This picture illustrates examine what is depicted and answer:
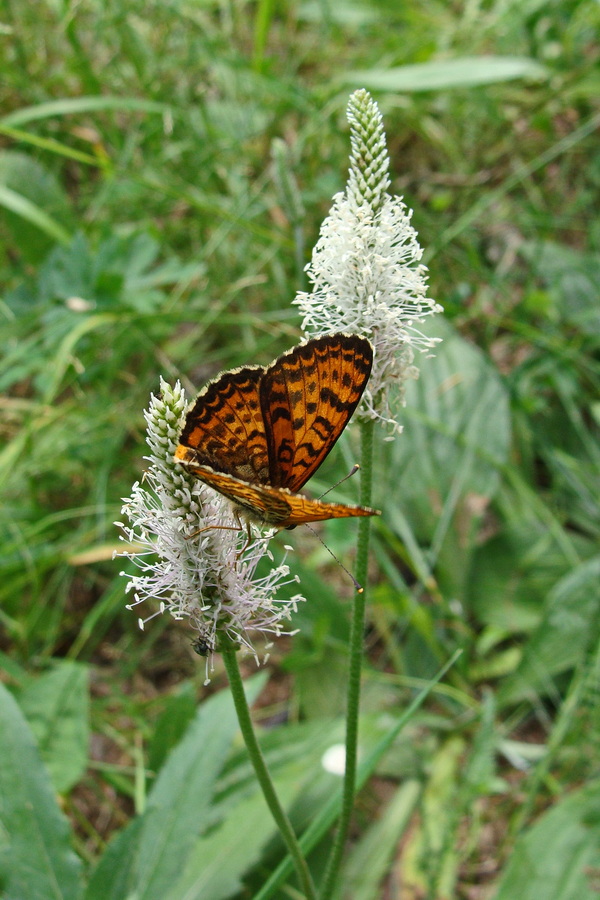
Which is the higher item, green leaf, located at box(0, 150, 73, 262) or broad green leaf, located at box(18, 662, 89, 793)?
green leaf, located at box(0, 150, 73, 262)

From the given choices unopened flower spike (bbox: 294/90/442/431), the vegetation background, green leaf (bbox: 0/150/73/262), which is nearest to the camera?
unopened flower spike (bbox: 294/90/442/431)

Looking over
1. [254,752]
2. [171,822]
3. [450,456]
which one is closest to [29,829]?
[171,822]

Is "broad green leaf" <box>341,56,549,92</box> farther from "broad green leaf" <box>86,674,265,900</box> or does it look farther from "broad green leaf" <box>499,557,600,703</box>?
"broad green leaf" <box>86,674,265,900</box>

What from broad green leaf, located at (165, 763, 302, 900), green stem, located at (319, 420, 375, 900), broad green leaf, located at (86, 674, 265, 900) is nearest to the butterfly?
green stem, located at (319, 420, 375, 900)

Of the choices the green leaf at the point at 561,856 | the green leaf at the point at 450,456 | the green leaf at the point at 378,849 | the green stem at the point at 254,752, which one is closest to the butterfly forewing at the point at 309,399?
the green stem at the point at 254,752

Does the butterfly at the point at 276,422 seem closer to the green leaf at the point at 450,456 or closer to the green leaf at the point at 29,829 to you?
the green leaf at the point at 29,829

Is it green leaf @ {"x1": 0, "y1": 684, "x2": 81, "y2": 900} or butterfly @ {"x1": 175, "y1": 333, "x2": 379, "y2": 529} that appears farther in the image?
green leaf @ {"x1": 0, "y1": 684, "x2": 81, "y2": 900}

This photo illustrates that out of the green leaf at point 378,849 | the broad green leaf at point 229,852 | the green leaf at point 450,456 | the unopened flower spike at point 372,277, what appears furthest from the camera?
the green leaf at point 450,456

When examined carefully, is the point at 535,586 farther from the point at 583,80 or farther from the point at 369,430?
the point at 583,80
